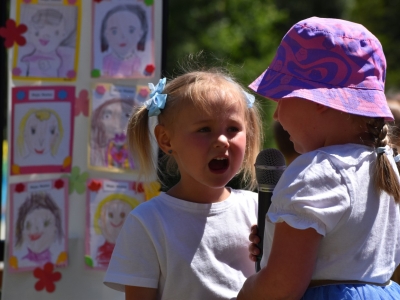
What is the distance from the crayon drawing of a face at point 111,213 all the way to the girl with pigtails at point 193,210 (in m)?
1.02

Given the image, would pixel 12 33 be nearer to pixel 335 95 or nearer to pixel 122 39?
pixel 122 39

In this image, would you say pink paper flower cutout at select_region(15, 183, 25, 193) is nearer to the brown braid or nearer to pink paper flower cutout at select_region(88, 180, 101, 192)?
pink paper flower cutout at select_region(88, 180, 101, 192)

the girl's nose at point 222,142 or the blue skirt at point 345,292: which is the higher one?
the girl's nose at point 222,142

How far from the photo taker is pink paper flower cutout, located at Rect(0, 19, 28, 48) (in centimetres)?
320

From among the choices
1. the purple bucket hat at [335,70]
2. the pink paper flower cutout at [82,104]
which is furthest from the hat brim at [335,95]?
the pink paper flower cutout at [82,104]

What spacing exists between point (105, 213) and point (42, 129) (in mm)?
549

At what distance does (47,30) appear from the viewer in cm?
326

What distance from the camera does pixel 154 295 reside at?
6.89 ft

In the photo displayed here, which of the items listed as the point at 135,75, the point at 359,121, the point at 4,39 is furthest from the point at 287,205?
the point at 4,39

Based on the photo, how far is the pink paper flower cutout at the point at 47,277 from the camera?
328cm

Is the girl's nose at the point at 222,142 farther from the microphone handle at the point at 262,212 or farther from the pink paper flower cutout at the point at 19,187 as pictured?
the pink paper flower cutout at the point at 19,187

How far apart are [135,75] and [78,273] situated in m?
1.09

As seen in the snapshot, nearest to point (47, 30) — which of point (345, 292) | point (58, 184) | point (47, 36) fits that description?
point (47, 36)

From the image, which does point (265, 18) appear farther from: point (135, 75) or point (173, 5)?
point (135, 75)
